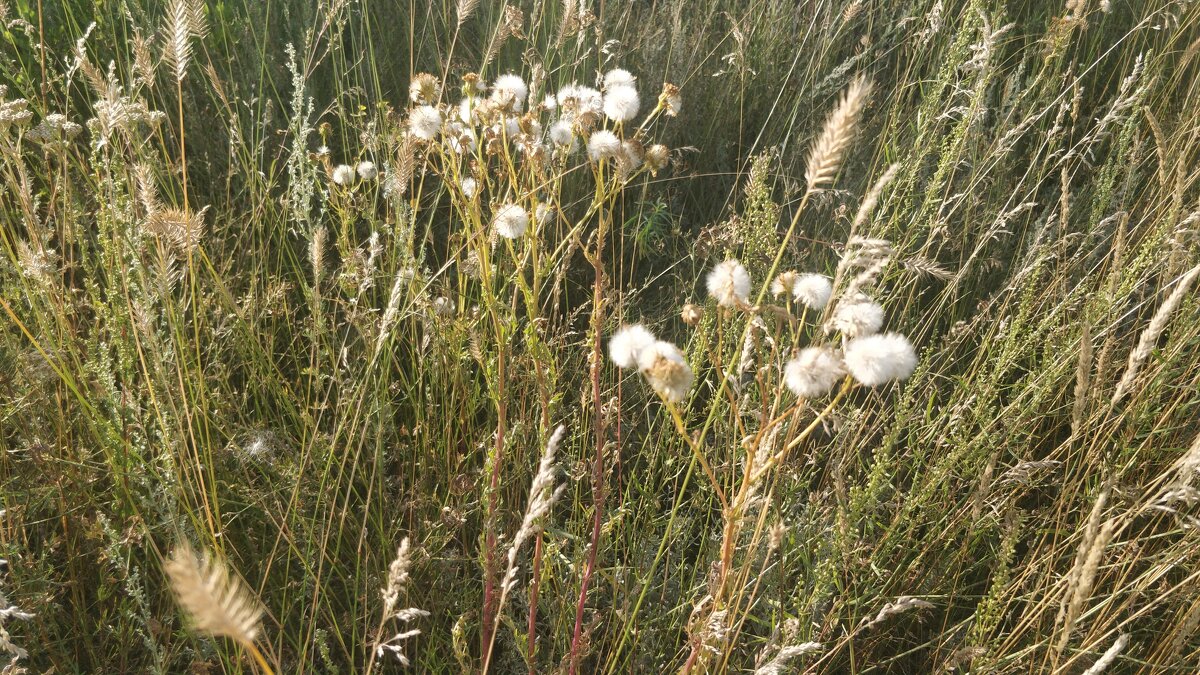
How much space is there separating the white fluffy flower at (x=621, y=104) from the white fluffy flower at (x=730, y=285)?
2.14 feet

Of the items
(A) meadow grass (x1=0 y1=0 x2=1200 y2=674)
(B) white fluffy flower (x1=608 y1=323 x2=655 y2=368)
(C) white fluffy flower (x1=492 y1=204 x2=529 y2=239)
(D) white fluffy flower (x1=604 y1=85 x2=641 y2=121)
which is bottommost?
(A) meadow grass (x1=0 y1=0 x2=1200 y2=674)

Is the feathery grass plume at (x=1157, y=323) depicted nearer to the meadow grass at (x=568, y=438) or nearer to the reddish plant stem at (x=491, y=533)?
the meadow grass at (x=568, y=438)

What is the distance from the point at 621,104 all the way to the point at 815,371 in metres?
0.87

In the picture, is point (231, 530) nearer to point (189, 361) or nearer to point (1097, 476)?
point (189, 361)

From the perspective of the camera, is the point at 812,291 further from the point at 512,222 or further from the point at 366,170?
the point at 366,170

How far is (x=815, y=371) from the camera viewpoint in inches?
37.3

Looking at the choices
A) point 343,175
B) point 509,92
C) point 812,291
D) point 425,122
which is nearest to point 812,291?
point 812,291

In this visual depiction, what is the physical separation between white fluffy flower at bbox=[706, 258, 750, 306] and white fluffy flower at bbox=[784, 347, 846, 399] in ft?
0.41

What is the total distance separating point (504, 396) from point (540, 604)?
1.18 ft

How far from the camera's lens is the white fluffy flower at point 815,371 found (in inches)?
37.2

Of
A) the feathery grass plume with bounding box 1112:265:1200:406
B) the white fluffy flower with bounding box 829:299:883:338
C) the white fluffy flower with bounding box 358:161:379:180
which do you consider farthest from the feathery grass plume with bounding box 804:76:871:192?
the white fluffy flower with bounding box 358:161:379:180

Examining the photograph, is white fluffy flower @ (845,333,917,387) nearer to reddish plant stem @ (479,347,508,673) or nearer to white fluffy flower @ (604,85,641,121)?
reddish plant stem @ (479,347,508,673)

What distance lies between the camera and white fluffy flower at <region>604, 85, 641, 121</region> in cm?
164

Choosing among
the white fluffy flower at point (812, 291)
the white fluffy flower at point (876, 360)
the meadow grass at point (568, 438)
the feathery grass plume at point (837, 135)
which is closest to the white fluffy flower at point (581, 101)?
the meadow grass at point (568, 438)
